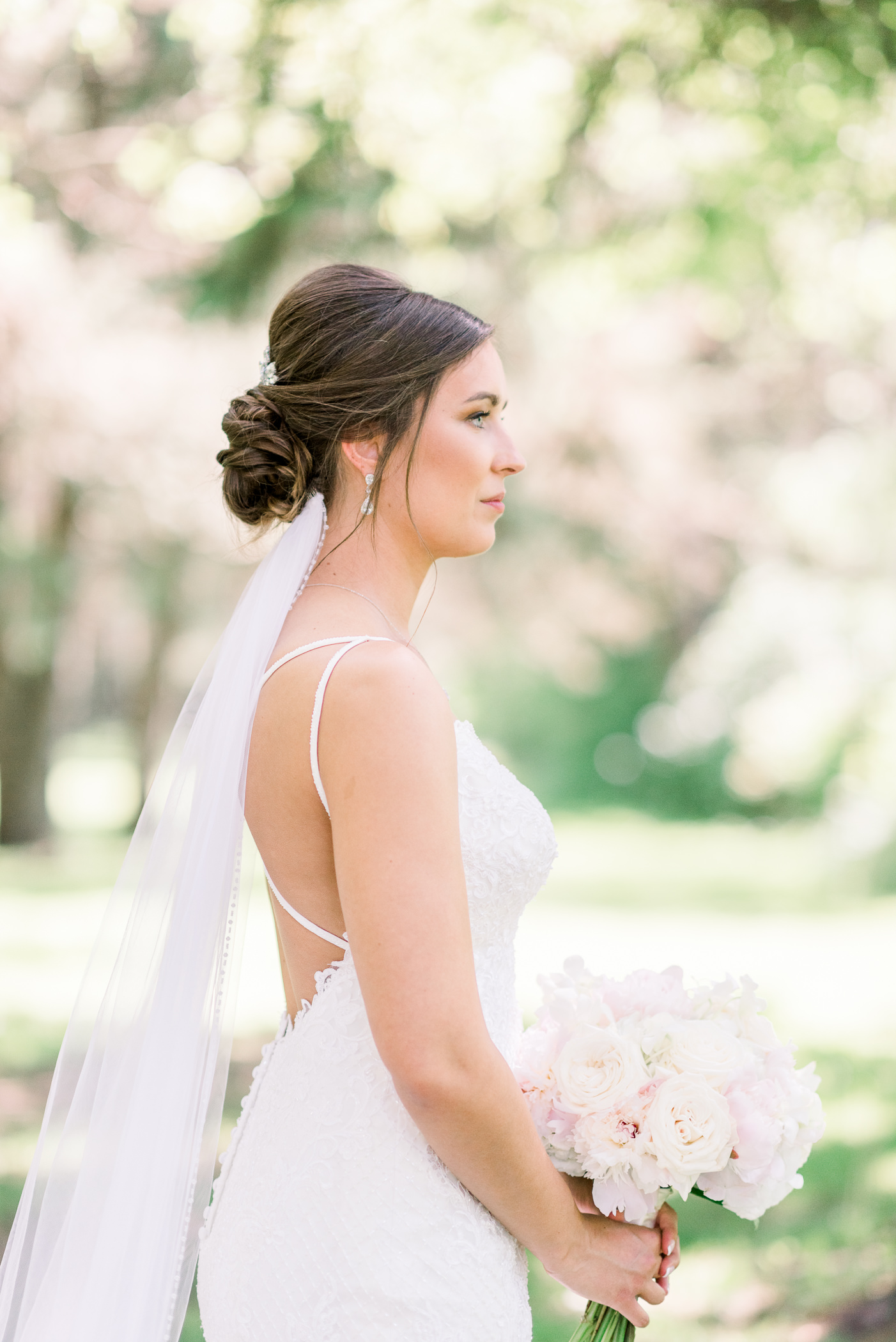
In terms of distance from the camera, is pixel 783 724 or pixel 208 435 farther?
pixel 783 724

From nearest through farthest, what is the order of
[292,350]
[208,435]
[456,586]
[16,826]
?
[292,350], [208,435], [16,826], [456,586]

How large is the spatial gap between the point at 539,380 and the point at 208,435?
5.54m

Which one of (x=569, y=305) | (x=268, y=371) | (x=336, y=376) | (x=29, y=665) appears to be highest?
(x=569, y=305)

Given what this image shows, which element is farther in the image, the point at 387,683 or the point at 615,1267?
the point at 615,1267

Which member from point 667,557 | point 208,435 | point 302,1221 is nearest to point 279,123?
point 302,1221

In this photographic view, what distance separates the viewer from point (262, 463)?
7.64ft

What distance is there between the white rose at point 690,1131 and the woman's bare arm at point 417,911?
8.1 inches

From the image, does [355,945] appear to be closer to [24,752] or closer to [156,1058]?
[156,1058]

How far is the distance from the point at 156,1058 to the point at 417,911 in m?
0.67

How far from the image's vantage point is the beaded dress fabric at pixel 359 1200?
1870 mm

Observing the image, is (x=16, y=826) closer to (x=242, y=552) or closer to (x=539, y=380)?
(x=539, y=380)

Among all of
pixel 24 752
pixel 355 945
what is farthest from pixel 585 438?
pixel 355 945

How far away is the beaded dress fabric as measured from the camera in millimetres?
1870

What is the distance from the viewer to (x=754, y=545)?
2167cm
